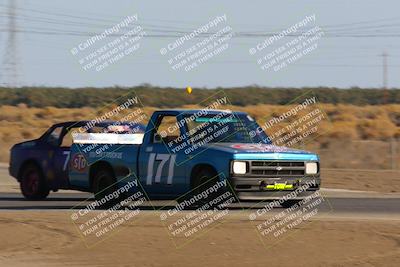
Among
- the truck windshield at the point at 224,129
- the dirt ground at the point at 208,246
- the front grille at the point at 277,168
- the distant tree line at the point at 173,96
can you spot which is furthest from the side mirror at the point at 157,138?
the distant tree line at the point at 173,96

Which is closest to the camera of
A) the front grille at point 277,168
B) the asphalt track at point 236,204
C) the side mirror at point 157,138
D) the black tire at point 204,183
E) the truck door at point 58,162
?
the black tire at point 204,183

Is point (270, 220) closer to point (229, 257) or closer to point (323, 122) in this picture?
point (229, 257)

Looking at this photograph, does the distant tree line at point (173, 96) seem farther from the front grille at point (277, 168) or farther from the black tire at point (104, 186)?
the front grille at point (277, 168)


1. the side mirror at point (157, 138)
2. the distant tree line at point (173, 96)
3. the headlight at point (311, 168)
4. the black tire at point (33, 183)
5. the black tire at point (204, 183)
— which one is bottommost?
the distant tree line at point (173, 96)

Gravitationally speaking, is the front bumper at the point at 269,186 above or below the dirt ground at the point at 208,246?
below

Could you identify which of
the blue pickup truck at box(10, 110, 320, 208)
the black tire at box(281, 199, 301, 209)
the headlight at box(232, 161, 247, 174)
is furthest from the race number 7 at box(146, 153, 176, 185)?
the black tire at box(281, 199, 301, 209)

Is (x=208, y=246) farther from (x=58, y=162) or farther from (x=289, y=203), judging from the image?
(x=58, y=162)

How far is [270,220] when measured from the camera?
15602 millimetres

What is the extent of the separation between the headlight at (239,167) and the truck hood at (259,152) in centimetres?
10

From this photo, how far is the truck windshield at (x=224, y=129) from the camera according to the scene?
17922 mm

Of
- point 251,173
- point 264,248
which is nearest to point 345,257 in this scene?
point 264,248

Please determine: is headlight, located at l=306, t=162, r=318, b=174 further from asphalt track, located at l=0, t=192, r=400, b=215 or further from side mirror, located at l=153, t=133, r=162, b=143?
side mirror, located at l=153, t=133, r=162, b=143

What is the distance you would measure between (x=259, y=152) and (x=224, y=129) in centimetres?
126

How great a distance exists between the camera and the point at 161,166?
58.9ft
